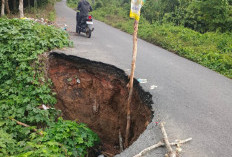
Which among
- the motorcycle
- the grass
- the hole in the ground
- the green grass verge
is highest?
the grass

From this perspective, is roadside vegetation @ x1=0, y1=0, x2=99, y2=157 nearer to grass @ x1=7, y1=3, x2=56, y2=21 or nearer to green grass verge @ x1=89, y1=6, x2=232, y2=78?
green grass verge @ x1=89, y1=6, x2=232, y2=78

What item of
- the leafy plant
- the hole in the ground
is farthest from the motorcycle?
the hole in the ground

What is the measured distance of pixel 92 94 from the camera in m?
6.46

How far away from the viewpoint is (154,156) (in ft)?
9.36

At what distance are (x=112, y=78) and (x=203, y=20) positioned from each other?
922 centimetres

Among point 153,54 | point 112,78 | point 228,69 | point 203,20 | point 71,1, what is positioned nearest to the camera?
point 112,78

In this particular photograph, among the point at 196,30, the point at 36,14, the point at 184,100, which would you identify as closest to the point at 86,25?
the point at 36,14

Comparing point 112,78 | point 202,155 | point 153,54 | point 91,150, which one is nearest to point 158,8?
point 153,54

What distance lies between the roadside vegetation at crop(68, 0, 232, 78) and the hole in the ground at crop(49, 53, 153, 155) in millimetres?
3729

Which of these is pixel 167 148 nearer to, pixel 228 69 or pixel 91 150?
pixel 91 150

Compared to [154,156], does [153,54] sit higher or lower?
higher

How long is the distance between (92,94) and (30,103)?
200cm

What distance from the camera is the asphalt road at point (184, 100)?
3.13m

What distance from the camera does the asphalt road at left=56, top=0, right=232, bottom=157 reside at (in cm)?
313
